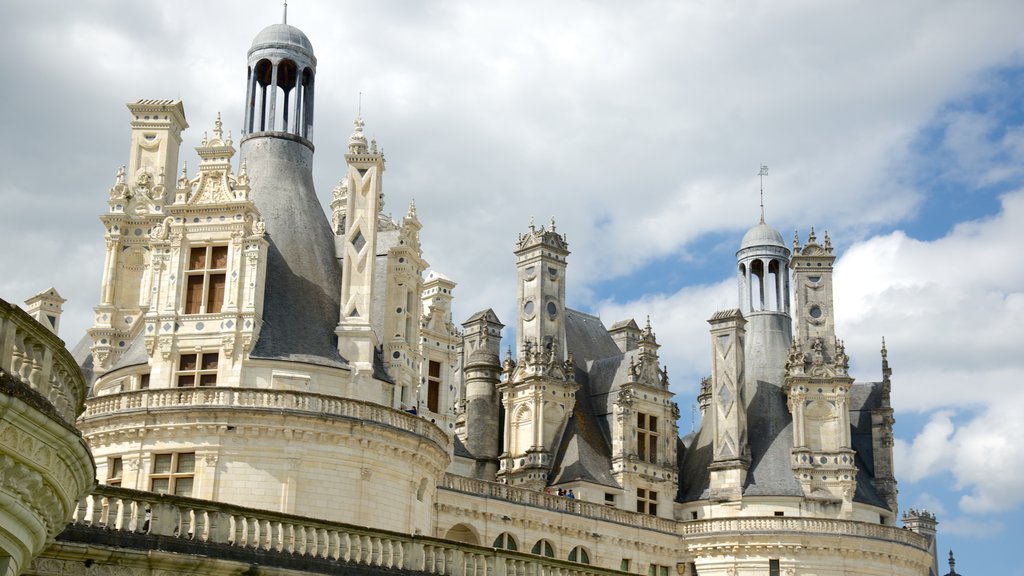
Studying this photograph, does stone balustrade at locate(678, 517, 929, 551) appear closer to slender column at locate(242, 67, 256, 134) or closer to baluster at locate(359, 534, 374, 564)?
slender column at locate(242, 67, 256, 134)

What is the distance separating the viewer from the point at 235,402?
29.0 m

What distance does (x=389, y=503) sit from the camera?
29.8m

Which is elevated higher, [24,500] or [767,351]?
[767,351]

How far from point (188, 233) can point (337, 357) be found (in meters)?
4.74

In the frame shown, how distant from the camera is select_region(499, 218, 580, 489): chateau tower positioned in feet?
145

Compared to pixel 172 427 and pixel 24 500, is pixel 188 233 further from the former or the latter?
pixel 24 500

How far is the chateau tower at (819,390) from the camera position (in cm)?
4572

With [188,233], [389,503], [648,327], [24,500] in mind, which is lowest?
[24,500]

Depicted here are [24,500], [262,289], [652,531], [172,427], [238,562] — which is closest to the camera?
[24,500]

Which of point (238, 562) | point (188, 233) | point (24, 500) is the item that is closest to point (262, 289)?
point (188, 233)

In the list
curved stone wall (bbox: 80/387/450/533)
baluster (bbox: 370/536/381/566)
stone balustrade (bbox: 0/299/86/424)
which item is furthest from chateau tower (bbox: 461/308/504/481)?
stone balustrade (bbox: 0/299/86/424)

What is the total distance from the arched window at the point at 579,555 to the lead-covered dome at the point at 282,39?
17.3 metres

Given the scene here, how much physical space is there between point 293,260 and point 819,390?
22.3 metres

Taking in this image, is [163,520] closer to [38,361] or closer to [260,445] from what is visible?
[38,361]
